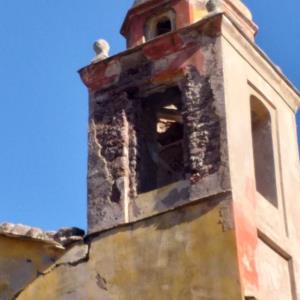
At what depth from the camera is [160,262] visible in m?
10.9

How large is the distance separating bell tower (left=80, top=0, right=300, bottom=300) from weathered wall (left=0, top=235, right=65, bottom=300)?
61 cm

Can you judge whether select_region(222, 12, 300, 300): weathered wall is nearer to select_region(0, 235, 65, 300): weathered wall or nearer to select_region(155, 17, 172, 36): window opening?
select_region(155, 17, 172, 36): window opening

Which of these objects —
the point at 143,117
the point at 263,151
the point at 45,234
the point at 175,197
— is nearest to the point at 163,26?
the point at 143,117

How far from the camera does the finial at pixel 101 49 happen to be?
40.9 ft

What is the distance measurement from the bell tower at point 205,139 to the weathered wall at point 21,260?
608mm

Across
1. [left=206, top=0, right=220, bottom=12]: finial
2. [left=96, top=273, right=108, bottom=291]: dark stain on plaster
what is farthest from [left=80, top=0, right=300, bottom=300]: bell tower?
[left=96, top=273, right=108, bottom=291]: dark stain on plaster

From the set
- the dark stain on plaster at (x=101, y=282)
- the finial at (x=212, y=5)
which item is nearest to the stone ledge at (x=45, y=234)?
the dark stain on plaster at (x=101, y=282)

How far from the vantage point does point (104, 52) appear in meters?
12.5

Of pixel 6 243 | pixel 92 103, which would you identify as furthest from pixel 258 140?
pixel 6 243

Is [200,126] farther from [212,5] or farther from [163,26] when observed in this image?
[163,26]

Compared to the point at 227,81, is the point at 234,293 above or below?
below

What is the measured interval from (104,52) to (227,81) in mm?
1529

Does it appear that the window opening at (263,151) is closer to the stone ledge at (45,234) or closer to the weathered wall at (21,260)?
the stone ledge at (45,234)

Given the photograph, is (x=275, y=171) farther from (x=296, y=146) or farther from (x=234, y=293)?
(x=234, y=293)
